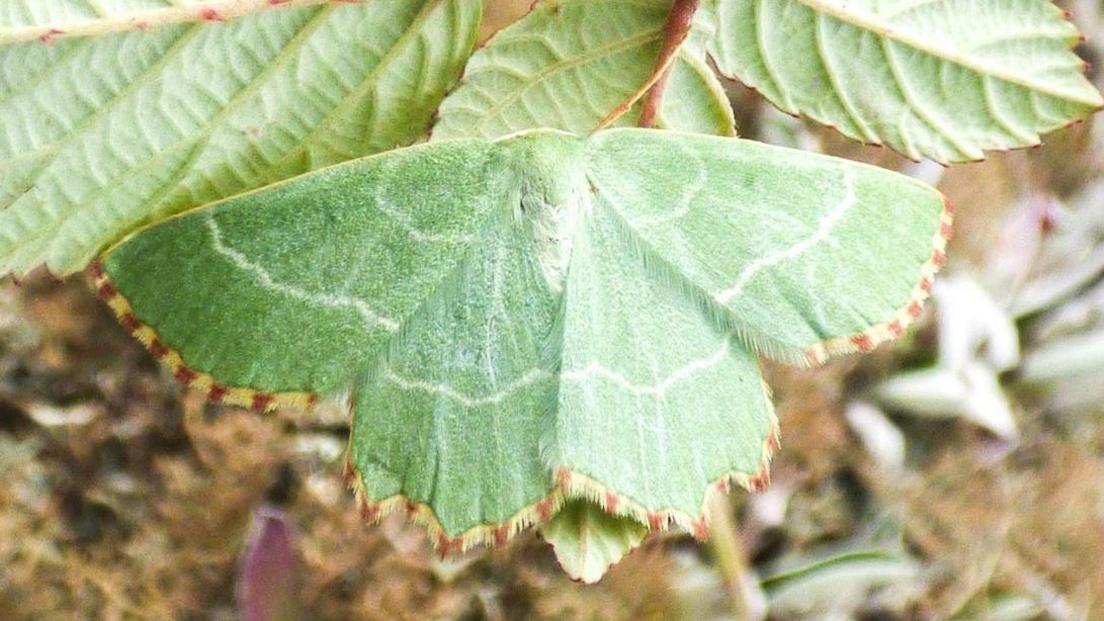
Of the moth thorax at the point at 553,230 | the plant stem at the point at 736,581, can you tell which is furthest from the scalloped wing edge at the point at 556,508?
the plant stem at the point at 736,581

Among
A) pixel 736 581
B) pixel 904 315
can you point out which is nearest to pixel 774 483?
pixel 736 581

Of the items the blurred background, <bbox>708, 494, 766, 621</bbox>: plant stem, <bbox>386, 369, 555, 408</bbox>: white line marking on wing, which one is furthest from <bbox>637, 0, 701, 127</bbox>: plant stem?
<bbox>708, 494, 766, 621</bbox>: plant stem

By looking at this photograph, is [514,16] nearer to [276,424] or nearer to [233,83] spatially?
[233,83]

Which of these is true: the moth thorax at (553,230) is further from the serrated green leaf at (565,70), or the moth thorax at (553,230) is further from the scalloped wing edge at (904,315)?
the scalloped wing edge at (904,315)

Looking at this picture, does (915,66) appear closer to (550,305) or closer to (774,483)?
(550,305)

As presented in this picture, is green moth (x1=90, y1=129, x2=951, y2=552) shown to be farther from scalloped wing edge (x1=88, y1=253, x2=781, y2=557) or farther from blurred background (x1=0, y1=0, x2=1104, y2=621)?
blurred background (x1=0, y1=0, x2=1104, y2=621)

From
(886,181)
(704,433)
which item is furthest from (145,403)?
(886,181)
